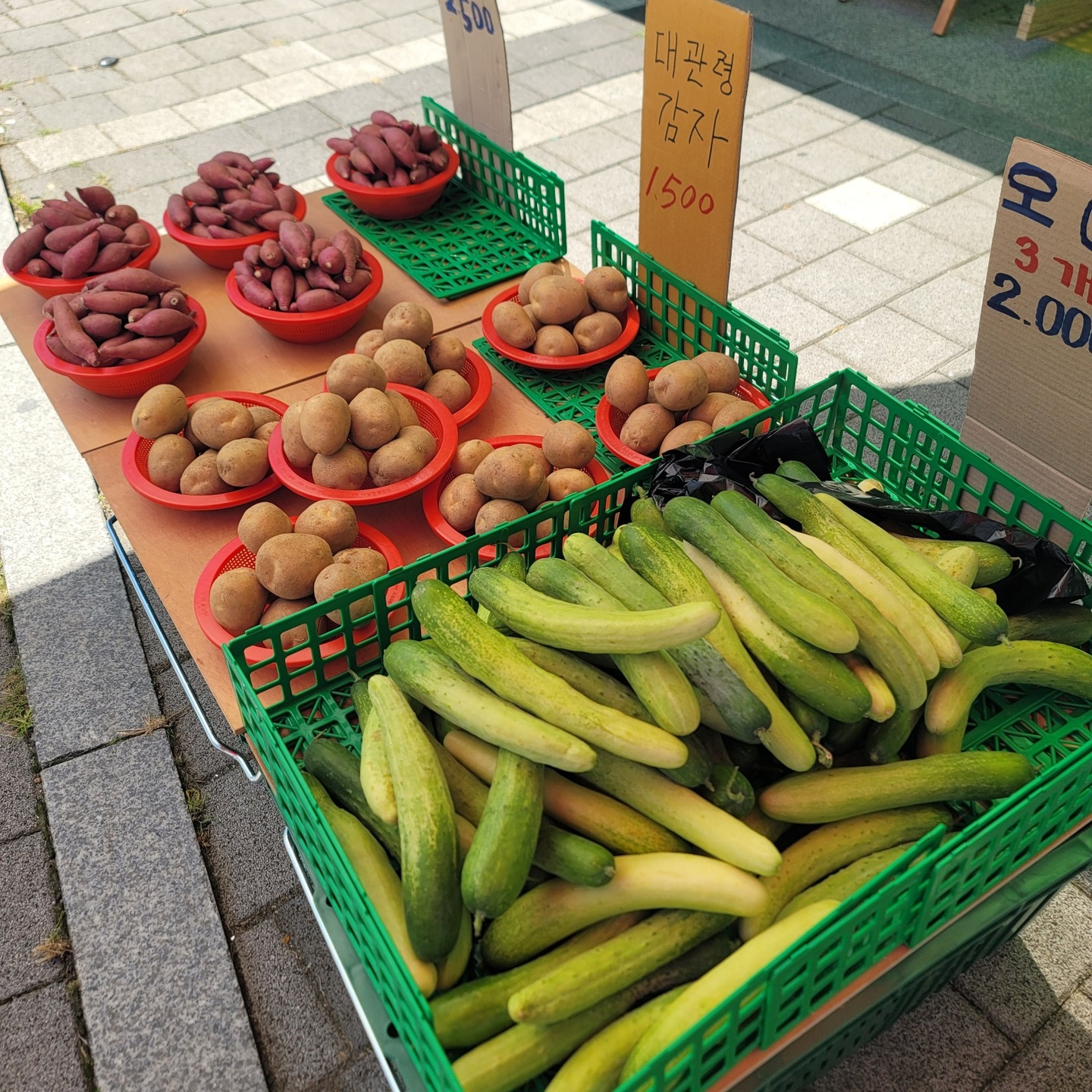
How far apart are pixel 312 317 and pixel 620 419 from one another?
883mm

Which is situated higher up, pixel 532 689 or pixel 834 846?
pixel 532 689

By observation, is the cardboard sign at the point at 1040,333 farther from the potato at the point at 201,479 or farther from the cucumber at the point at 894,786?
the potato at the point at 201,479

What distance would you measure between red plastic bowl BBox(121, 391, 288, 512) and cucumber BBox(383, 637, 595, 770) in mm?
776

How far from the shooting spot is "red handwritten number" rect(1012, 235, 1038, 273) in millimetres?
1707

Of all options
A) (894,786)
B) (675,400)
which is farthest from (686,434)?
(894,786)

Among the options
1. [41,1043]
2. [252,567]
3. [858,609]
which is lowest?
[41,1043]

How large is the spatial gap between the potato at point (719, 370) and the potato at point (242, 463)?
1.02 metres

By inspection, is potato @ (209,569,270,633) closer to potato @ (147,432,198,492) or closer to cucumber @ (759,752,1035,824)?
potato @ (147,432,198,492)

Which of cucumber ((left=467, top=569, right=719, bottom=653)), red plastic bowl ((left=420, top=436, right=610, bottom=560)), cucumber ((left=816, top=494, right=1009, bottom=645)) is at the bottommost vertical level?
red plastic bowl ((left=420, top=436, right=610, bottom=560))

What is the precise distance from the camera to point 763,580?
1431mm

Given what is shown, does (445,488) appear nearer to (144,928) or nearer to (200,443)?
(200,443)

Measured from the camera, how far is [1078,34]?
635cm

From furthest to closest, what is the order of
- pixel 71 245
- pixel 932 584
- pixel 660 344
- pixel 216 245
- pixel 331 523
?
pixel 216 245, pixel 71 245, pixel 660 344, pixel 331 523, pixel 932 584

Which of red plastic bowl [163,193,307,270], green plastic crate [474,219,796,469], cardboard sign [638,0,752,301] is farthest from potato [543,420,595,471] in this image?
red plastic bowl [163,193,307,270]
